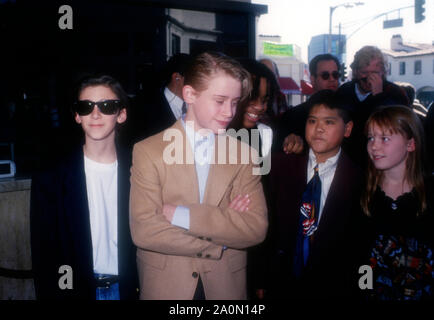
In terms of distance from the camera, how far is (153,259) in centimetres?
178

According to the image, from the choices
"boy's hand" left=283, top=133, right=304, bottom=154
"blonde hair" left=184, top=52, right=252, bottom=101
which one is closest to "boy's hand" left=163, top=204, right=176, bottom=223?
"blonde hair" left=184, top=52, right=252, bottom=101

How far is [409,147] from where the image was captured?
7.22 ft

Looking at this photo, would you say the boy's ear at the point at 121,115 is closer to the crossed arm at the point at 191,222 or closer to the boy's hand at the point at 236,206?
the crossed arm at the point at 191,222

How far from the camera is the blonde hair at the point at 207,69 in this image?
170 cm

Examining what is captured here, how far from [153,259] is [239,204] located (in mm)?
502

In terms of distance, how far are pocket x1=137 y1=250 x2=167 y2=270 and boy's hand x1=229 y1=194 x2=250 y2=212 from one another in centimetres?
41

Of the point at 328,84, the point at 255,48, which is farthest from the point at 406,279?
the point at 255,48

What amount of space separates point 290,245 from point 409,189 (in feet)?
2.56

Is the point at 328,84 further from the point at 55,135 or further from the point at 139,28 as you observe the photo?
the point at 55,135

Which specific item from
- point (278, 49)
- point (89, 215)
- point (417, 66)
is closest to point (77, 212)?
point (89, 215)

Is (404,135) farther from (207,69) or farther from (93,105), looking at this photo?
(93,105)

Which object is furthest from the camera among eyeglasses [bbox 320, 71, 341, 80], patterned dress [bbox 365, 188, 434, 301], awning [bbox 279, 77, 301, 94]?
awning [bbox 279, 77, 301, 94]

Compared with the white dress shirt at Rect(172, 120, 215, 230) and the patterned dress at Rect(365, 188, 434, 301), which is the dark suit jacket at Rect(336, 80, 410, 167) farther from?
the white dress shirt at Rect(172, 120, 215, 230)

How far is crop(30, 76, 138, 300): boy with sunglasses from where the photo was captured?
1.87 metres
